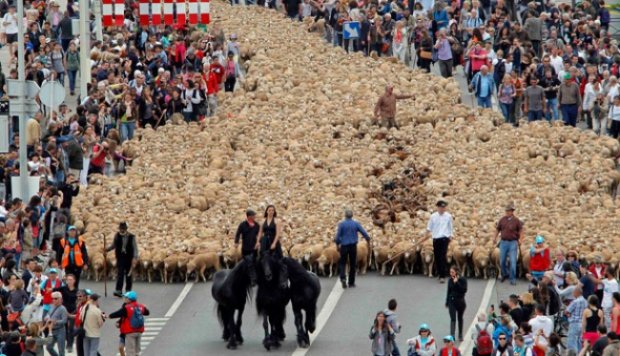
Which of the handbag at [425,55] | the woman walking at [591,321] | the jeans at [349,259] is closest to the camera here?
the woman walking at [591,321]

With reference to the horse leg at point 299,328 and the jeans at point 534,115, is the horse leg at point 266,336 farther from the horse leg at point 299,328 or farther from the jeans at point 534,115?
the jeans at point 534,115

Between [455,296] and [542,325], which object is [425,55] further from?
[542,325]

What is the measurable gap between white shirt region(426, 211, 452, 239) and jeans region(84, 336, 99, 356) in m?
8.15

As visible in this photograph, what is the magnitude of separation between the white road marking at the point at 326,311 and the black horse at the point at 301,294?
30cm

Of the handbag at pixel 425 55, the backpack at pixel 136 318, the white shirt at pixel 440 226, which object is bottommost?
the backpack at pixel 136 318

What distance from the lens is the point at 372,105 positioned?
5384 cm

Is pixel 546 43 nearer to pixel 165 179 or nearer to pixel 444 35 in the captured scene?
pixel 444 35

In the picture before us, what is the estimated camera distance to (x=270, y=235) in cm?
3744

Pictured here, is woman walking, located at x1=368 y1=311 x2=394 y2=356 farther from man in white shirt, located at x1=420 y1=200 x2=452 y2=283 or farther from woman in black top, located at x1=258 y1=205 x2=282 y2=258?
man in white shirt, located at x1=420 y1=200 x2=452 y2=283

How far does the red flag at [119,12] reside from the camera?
58.8m

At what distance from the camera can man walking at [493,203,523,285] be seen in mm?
41281

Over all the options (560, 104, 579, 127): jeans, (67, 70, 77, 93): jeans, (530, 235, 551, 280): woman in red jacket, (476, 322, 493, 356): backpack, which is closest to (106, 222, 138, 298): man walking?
(530, 235, 551, 280): woman in red jacket

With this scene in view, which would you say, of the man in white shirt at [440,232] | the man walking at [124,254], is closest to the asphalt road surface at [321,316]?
the man walking at [124,254]

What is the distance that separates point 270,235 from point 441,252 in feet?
17.5
